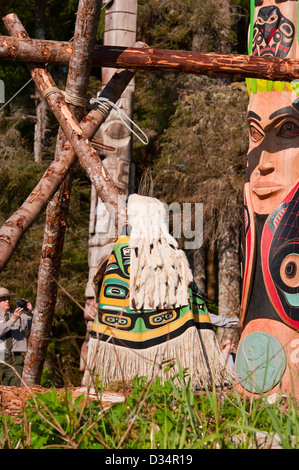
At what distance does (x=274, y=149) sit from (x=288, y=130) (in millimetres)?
179

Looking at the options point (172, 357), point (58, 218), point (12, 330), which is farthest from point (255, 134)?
point (12, 330)

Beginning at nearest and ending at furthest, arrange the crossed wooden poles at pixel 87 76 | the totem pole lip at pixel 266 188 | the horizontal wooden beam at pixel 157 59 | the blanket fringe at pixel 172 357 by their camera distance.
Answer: the blanket fringe at pixel 172 357 < the crossed wooden poles at pixel 87 76 < the horizontal wooden beam at pixel 157 59 < the totem pole lip at pixel 266 188

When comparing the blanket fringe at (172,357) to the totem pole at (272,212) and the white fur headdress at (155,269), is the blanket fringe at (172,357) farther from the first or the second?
the totem pole at (272,212)

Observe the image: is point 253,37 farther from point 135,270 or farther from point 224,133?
point 224,133

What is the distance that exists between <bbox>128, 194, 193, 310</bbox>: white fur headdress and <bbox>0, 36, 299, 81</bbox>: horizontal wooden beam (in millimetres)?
1212

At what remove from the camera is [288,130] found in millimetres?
5707

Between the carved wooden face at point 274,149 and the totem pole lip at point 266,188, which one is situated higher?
the carved wooden face at point 274,149

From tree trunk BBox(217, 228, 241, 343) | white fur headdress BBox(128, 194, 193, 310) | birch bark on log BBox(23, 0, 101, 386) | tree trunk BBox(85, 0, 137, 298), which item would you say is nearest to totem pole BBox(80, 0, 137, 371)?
tree trunk BBox(85, 0, 137, 298)

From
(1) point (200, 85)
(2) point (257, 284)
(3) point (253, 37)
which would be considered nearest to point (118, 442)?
(2) point (257, 284)

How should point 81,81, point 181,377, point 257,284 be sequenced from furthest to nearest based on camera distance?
point 257,284 → point 81,81 → point 181,377

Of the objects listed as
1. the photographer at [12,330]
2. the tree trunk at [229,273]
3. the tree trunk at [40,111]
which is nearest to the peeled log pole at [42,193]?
the photographer at [12,330]

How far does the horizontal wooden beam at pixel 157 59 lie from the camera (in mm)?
5219

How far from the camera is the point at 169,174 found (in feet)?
40.0
